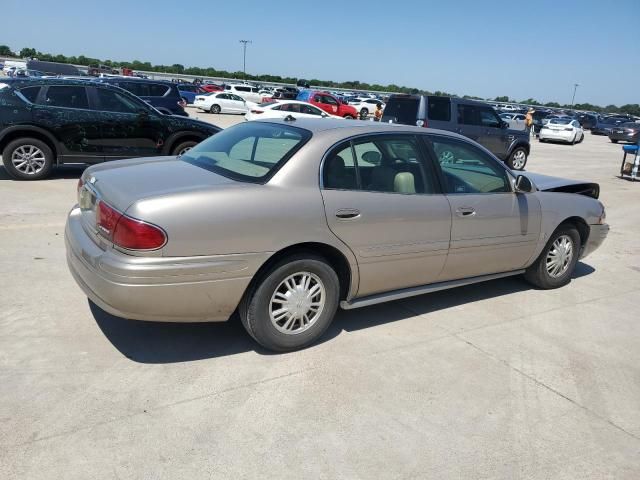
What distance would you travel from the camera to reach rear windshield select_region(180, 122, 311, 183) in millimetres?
3615

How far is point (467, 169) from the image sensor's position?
4645 mm

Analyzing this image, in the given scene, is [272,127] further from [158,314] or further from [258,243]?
[158,314]

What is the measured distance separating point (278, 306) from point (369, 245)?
78 cm

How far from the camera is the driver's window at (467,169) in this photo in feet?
14.3

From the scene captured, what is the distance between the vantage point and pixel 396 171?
4.07 metres

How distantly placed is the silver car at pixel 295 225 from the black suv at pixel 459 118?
9.00m

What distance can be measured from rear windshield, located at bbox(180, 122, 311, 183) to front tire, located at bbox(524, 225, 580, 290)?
9.29ft

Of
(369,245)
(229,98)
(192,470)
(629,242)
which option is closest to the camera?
(192,470)

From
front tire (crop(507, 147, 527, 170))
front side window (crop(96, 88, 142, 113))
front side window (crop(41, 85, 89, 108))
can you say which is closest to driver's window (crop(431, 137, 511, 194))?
front side window (crop(96, 88, 142, 113))

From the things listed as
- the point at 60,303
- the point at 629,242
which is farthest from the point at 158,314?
the point at 629,242

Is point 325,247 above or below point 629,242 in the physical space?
above

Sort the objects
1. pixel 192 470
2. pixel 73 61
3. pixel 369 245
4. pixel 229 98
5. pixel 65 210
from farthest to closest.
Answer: pixel 73 61 < pixel 229 98 < pixel 65 210 < pixel 369 245 < pixel 192 470

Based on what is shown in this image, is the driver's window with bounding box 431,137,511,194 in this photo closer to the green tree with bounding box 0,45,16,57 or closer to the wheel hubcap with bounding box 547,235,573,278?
the wheel hubcap with bounding box 547,235,573,278

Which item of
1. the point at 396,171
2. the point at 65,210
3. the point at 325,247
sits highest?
the point at 396,171
